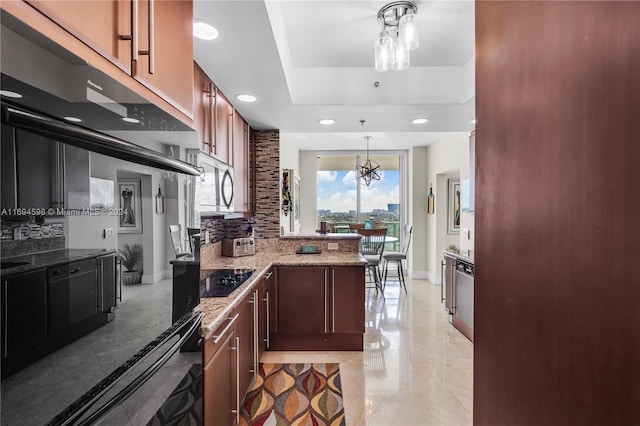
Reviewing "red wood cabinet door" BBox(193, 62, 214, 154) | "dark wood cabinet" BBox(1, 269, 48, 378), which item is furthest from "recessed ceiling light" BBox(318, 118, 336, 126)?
"dark wood cabinet" BBox(1, 269, 48, 378)

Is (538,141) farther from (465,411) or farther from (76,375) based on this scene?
(465,411)

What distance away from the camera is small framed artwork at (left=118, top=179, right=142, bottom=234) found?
30.9 inches

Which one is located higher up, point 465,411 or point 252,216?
point 252,216

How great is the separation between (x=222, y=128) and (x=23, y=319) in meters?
2.15

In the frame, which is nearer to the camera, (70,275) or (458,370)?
(70,275)

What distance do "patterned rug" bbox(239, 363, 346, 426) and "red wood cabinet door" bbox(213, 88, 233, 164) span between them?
1.78 m

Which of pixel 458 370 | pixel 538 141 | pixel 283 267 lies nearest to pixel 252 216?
pixel 283 267

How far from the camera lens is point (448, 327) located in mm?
3795

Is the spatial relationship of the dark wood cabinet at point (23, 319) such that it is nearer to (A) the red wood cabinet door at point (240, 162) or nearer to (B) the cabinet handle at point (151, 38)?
(B) the cabinet handle at point (151, 38)

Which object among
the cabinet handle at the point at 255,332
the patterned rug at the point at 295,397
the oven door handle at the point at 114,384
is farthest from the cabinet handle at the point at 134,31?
the patterned rug at the point at 295,397

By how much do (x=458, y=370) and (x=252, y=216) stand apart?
2577 mm

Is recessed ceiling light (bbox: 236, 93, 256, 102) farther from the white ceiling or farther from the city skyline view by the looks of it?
the city skyline view

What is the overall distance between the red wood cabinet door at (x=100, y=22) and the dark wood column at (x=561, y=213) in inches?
35.4

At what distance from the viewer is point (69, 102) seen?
0.62m
